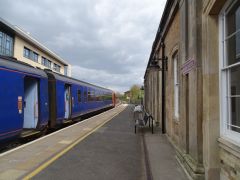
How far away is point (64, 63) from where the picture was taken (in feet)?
245

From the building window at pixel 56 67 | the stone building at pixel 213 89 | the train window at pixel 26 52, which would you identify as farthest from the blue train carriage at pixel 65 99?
the building window at pixel 56 67

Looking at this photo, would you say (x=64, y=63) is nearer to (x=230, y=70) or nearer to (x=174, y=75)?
(x=174, y=75)

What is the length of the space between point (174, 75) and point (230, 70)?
632cm

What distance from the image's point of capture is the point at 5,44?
42750 mm

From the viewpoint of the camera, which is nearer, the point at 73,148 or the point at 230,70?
the point at 230,70

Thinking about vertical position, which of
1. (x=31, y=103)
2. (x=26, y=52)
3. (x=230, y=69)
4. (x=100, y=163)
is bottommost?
(x=100, y=163)

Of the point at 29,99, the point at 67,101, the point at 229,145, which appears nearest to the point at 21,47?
the point at 67,101

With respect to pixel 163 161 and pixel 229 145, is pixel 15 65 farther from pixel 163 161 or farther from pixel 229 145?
pixel 229 145

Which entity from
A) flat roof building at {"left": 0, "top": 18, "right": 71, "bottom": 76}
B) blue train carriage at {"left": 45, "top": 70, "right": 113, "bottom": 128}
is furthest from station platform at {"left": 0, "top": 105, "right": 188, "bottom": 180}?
flat roof building at {"left": 0, "top": 18, "right": 71, "bottom": 76}

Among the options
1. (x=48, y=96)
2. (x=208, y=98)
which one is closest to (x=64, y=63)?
(x=48, y=96)

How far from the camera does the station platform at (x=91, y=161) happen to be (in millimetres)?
7077

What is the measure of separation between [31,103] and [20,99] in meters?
1.94

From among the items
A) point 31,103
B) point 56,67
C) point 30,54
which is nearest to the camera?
point 31,103

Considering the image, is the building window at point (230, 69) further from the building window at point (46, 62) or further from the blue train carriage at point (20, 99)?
the building window at point (46, 62)
